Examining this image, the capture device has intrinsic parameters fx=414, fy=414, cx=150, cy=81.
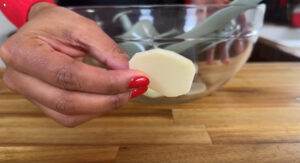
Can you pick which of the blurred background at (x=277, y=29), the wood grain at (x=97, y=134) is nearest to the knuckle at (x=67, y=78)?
the wood grain at (x=97, y=134)

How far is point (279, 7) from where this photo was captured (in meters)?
1.27

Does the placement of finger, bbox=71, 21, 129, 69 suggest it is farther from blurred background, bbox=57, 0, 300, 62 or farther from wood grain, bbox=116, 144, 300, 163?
blurred background, bbox=57, 0, 300, 62

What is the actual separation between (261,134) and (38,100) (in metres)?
0.24

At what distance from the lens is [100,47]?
356 mm

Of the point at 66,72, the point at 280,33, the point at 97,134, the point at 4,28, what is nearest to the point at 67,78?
the point at 66,72

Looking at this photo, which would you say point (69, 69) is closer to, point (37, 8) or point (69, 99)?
point (69, 99)

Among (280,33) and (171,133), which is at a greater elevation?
(171,133)

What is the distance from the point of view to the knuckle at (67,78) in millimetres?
339

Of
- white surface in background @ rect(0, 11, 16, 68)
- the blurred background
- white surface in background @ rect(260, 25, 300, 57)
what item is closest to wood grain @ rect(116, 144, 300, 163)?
white surface in background @ rect(0, 11, 16, 68)

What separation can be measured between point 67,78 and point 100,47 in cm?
4

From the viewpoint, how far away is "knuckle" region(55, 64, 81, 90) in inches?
13.4

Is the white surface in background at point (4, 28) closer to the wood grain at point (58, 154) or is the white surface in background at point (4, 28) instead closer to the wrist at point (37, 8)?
the wrist at point (37, 8)

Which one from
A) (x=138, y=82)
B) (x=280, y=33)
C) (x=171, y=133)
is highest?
(x=138, y=82)

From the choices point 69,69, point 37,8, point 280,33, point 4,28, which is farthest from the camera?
point 280,33
